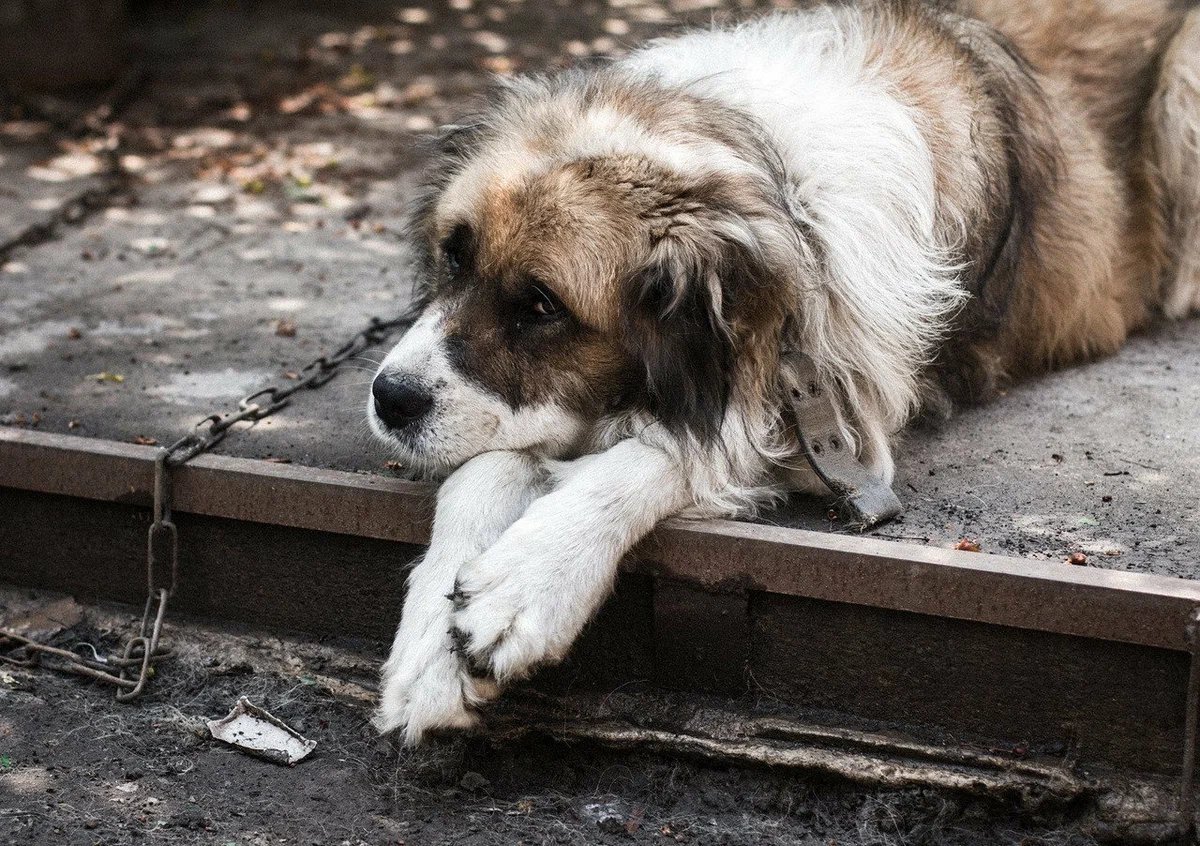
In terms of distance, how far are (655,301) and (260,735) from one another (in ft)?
5.17

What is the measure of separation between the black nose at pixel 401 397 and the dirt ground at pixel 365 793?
0.85m

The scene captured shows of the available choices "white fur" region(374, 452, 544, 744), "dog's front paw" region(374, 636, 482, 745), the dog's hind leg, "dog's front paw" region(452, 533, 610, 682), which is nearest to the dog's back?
the dog's hind leg

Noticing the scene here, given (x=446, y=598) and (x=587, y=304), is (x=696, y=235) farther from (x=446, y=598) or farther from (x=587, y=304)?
(x=446, y=598)

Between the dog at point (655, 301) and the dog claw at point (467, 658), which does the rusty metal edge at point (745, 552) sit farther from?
the dog claw at point (467, 658)

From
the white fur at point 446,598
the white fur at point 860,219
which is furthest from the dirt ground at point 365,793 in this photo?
the white fur at point 860,219

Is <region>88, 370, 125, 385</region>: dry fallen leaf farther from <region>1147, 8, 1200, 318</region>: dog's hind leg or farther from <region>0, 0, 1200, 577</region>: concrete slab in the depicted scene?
<region>1147, 8, 1200, 318</region>: dog's hind leg

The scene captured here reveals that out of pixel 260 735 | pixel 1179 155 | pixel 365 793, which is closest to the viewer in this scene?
pixel 365 793

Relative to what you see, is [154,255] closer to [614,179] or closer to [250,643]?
[250,643]

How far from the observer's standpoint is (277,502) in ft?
12.4

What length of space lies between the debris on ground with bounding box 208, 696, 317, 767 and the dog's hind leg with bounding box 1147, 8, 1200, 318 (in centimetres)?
374

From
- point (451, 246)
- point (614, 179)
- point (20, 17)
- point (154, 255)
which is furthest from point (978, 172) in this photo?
point (20, 17)

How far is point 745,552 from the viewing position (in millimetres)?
3322

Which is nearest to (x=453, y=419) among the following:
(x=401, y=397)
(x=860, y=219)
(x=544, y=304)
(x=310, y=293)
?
(x=401, y=397)

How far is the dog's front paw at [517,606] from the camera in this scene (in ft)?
9.84
